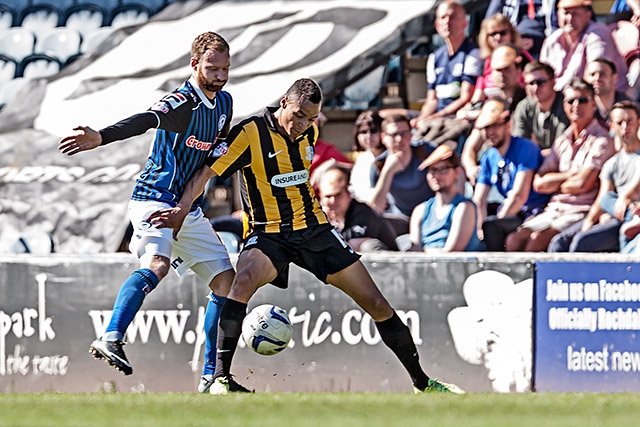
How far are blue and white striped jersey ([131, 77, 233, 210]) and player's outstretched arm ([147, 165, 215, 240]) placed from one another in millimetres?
118

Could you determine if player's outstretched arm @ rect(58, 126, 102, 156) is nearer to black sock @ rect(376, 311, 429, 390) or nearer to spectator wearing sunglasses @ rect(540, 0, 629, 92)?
black sock @ rect(376, 311, 429, 390)

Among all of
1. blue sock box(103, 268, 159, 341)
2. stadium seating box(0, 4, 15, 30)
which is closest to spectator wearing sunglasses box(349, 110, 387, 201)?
blue sock box(103, 268, 159, 341)

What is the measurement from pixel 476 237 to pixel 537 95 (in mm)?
1488

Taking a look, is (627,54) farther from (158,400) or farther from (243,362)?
(158,400)

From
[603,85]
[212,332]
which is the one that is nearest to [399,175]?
[603,85]

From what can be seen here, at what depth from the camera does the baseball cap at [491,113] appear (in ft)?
32.5

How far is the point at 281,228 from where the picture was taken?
23.9 ft

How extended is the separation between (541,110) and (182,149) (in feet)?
13.1

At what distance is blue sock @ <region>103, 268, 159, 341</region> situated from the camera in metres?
6.70

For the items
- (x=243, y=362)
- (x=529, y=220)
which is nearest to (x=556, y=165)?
(x=529, y=220)

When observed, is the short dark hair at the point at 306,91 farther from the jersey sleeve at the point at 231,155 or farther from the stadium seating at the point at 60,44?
the stadium seating at the point at 60,44

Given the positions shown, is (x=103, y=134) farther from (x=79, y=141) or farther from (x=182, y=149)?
(x=182, y=149)

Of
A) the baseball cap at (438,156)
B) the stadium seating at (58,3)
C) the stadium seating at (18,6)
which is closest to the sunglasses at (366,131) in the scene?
the baseball cap at (438,156)

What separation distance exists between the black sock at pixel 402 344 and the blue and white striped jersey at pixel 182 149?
5.09 feet
